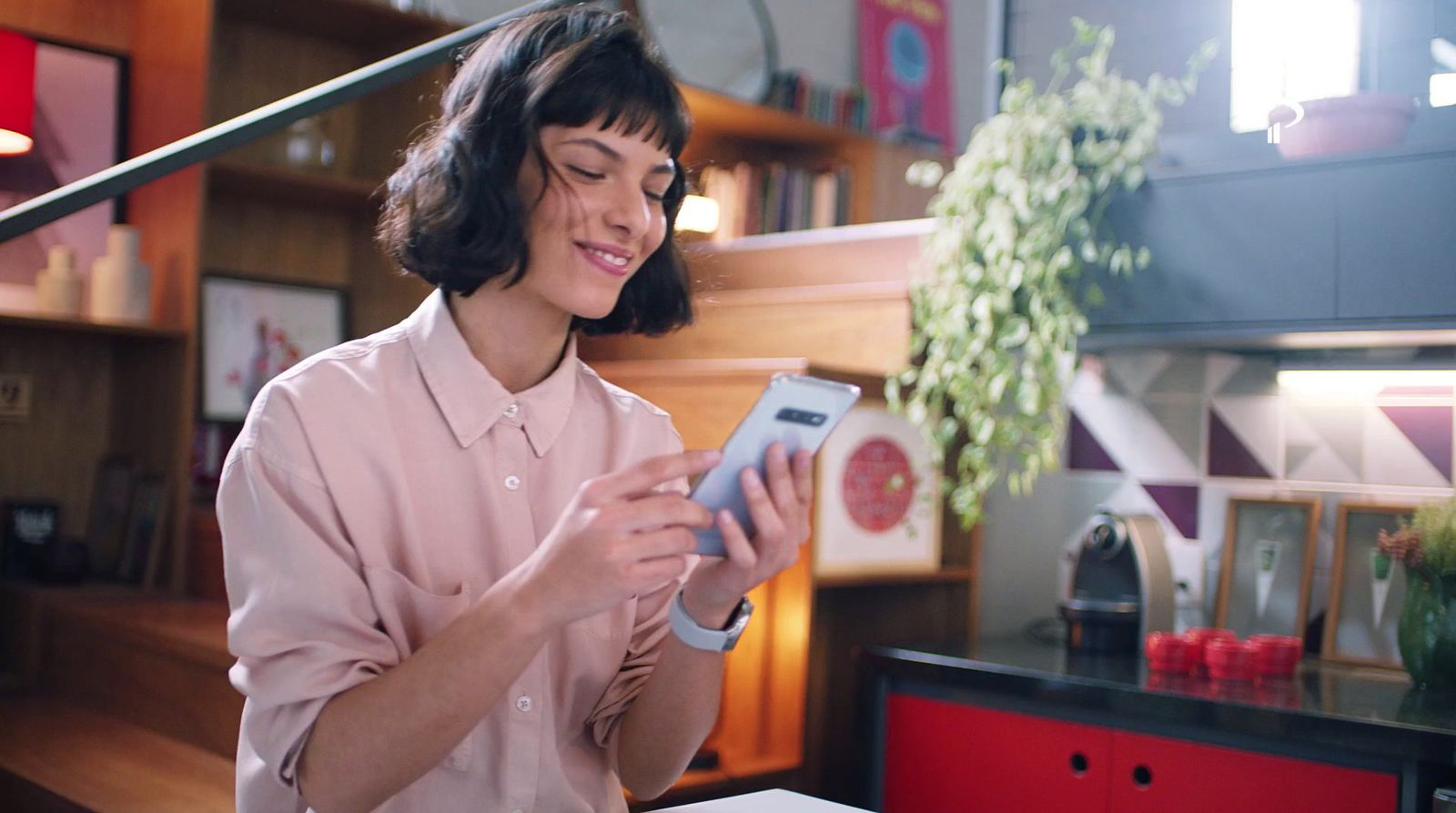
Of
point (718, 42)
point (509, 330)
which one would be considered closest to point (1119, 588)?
point (509, 330)

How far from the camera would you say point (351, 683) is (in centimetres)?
115

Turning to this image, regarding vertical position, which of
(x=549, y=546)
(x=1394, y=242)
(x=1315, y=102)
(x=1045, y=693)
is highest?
(x=1315, y=102)

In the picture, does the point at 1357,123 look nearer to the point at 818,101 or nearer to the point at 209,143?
the point at 209,143

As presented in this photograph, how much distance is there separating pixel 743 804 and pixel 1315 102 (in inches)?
68.0

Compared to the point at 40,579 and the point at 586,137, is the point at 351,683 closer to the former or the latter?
the point at 586,137

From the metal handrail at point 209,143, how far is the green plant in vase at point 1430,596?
1.68m

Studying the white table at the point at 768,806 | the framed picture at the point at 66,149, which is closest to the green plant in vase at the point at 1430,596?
the white table at the point at 768,806

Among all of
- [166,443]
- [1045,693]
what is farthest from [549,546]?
[166,443]

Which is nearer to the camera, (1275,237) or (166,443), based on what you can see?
(1275,237)

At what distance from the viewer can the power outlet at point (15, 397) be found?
3219mm

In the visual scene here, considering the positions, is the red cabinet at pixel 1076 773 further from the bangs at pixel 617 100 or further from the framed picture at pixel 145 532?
the framed picture at pixel 145 532

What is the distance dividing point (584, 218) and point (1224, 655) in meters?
1.64

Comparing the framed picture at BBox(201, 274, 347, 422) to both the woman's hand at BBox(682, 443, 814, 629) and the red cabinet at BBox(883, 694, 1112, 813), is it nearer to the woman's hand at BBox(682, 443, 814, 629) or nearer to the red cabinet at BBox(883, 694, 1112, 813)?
the red cabinet at BBox(883, 694, 1112, 813)

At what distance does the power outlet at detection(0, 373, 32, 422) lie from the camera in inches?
127
